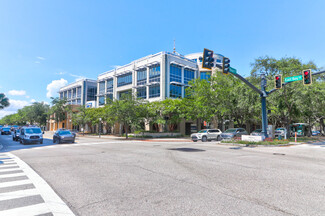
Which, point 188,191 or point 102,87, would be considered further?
point 102,87

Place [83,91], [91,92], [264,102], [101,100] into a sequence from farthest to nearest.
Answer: [91,92]
[83,91]
[101,100]
[264,102]

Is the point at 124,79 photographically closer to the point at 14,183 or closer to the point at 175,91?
the point at 175,91

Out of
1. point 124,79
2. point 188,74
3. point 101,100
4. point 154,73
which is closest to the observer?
point 154,73

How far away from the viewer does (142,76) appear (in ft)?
152

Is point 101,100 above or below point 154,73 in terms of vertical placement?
below

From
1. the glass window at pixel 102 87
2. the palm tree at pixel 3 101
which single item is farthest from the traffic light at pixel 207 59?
the glass window at pixel 102 87

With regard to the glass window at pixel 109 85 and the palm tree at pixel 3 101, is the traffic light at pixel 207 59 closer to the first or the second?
the palm tree at pixel 3 101

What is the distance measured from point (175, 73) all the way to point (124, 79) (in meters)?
14.5

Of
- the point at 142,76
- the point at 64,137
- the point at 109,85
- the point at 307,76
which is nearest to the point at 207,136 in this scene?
the point at 307,76

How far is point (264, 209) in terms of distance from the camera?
4.11m

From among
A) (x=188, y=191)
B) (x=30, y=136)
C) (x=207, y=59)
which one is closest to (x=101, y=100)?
(x=30, y=136)

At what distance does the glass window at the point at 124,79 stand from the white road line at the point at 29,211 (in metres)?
46.1

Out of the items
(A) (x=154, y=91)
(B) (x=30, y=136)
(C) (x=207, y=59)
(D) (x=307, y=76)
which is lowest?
(B) (x=30, y=136)

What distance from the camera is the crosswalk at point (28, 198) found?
4.05 metres
